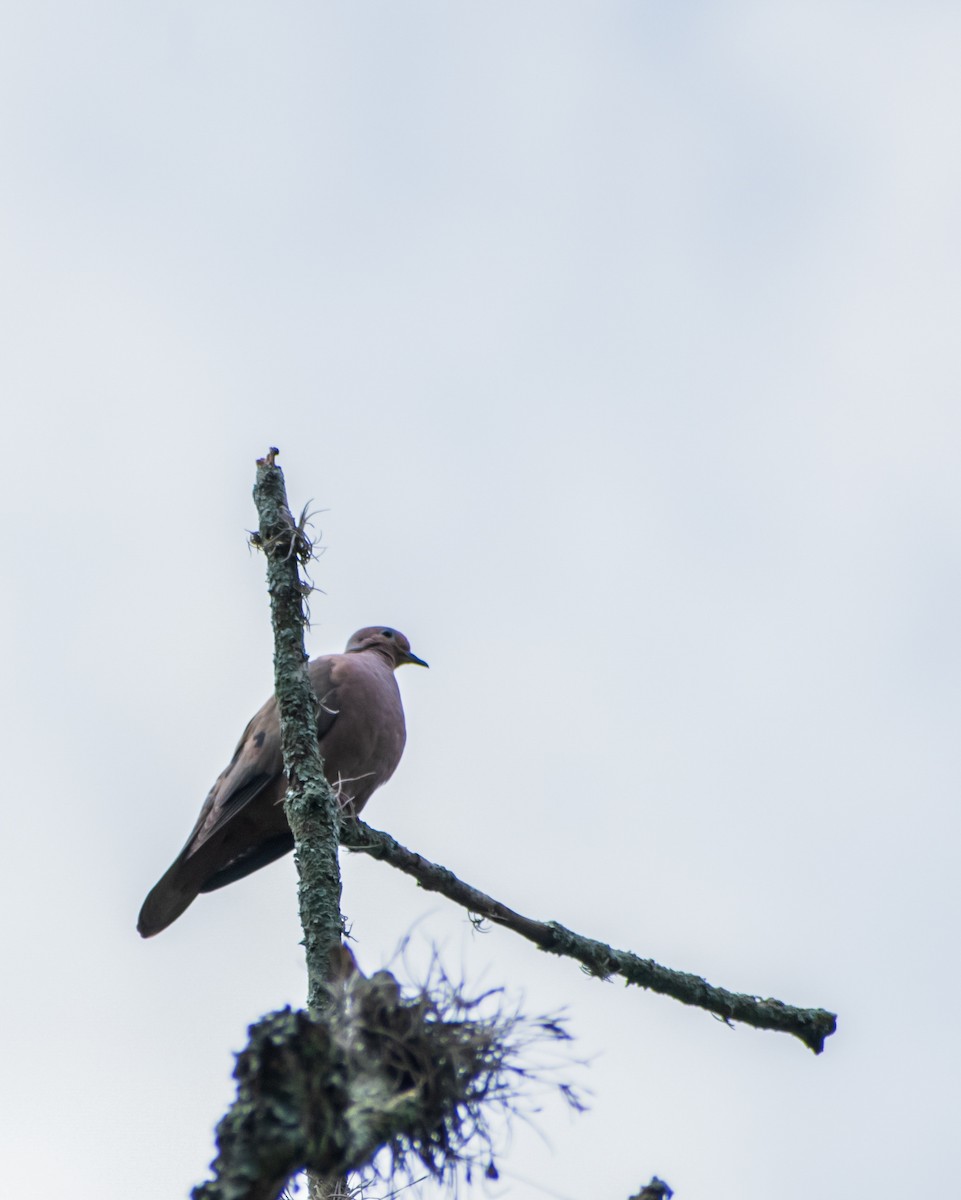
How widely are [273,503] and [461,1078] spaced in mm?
1793

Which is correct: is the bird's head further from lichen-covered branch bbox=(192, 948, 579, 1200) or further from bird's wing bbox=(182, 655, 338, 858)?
lichen-covered branch bbox=(192, 948, 579, 1200)

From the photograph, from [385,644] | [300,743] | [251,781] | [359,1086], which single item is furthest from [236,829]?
[359,1086]

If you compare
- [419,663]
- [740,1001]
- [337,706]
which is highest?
[419,663]

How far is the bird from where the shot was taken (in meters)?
5.64

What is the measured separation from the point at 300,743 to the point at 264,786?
2.15 metres

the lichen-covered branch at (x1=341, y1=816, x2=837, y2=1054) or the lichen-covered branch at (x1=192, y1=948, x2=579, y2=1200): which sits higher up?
the lichen-covered branch at (x1=341, y1=816, x2=837, y2=1054)

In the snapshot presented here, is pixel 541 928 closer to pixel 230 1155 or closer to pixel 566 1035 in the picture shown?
pixel 566 1035

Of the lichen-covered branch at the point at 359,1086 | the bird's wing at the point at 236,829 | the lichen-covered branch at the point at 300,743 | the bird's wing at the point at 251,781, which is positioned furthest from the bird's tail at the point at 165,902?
the lichen-covered branch at the point at 359,1086

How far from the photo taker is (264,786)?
18.4 feet

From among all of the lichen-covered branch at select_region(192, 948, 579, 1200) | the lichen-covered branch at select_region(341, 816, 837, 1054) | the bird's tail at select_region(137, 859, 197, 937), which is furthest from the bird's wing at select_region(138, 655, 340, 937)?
the lichen-covered branch at select_region(192, 948, 579, 1200)

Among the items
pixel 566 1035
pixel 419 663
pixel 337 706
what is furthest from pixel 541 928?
pixel 419 663

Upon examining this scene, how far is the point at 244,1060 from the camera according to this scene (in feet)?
6.79

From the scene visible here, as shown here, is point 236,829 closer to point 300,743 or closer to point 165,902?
point 165,902

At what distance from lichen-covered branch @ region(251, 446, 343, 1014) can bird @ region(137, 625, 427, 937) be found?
1.92 metres
